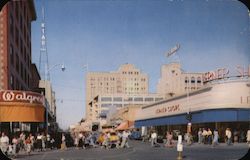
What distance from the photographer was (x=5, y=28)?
Answer: 4259 centimetres

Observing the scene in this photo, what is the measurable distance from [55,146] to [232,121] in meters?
17.9

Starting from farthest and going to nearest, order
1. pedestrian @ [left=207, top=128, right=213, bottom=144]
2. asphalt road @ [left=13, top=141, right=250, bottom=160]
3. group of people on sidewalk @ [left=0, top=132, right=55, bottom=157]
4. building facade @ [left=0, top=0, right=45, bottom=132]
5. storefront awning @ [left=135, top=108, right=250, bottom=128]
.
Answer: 1. pedestrian @ [left=207, top=128, right=213, bottom=144]
2. storefront awning @ [left=135, top=108, right=250, bottom=128]
3. group of people on sidewalk @ [left=0, top=132, right=55, bottom=157]
4. building facade @ [left=0, top=0, right=45, bottom=132]
5. asphalt road @ [left=13, top=141, right=250, bottom=160]

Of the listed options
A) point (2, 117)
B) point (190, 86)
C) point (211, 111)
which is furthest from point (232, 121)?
point (190, 86)

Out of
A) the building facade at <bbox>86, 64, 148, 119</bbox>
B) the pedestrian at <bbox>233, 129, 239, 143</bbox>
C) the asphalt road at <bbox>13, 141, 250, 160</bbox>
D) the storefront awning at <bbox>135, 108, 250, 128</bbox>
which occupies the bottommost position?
the asphalt road at <bbox>13, 141, 250, 160</bbox>

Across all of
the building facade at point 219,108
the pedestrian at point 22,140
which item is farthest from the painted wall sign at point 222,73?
the pedestrian at point 22,140

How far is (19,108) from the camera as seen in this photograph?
33125mm

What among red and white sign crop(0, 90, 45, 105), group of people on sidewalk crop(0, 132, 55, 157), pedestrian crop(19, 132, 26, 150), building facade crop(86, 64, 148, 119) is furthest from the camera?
building facade crop(86, 64, 148, 119)

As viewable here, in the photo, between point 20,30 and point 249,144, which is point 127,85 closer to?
point 20,30

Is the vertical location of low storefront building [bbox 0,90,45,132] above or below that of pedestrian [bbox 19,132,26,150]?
above

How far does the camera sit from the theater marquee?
1265 inches

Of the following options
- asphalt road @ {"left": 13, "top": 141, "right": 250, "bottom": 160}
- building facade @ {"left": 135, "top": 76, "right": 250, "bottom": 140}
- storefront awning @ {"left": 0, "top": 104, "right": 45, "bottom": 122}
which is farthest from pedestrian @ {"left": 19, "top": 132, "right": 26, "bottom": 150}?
building facade @ {"left": 135, "top": 76, "right": 250, "bottom": 140}

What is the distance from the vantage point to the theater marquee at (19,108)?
32.1 metres

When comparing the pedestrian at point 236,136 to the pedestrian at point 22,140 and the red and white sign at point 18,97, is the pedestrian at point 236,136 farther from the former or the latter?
the pedestrian at point 22,140

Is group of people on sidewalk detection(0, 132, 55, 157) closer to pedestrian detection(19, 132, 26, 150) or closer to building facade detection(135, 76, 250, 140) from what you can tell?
pedestrian detection(19, 132, 26, 150)
